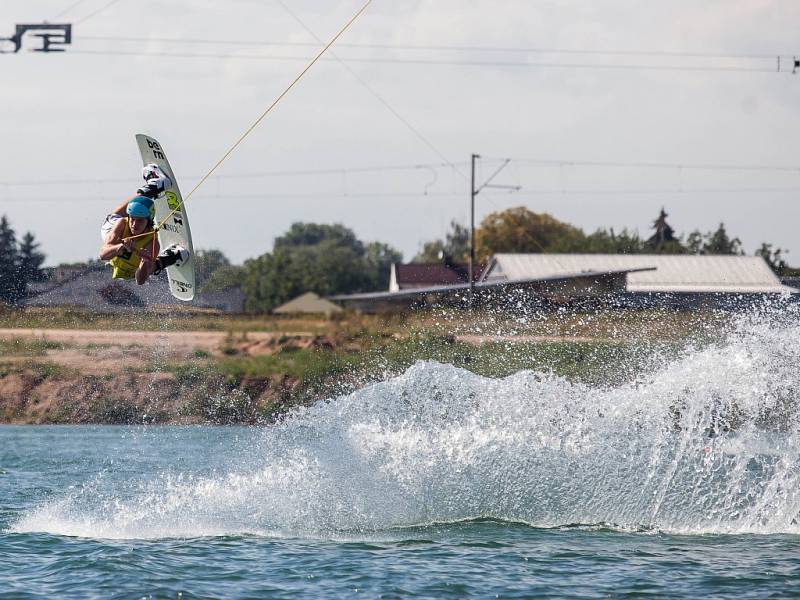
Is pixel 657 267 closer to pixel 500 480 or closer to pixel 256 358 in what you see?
pixel 256 358

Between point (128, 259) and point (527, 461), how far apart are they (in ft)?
15.5

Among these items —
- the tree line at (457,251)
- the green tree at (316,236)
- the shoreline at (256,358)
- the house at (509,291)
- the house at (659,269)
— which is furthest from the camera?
the green tree at (316,236)

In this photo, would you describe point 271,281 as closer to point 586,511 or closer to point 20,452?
point 20,452

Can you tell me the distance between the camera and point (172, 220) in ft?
46.3

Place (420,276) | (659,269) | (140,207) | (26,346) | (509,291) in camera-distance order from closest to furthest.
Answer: (140,207) < (26,346) < (509,291) < (659,269) < (420,276)

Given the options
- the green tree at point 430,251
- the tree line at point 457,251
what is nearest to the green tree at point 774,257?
the tree line at point 457,251

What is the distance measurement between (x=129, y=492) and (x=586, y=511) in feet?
21.1

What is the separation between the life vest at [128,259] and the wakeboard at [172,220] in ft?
3.71

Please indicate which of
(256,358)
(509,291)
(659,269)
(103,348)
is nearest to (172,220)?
(256,358)

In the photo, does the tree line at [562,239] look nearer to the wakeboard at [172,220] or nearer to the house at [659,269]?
the house at [659,269]

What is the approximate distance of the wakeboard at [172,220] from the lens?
13.9 metres

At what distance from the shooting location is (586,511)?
40.9 ft

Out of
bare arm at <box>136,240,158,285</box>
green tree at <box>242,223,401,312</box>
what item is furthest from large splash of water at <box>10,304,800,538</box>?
green tree at <box>242,223,401,312</box>

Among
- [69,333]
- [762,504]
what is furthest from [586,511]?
[69,333]
